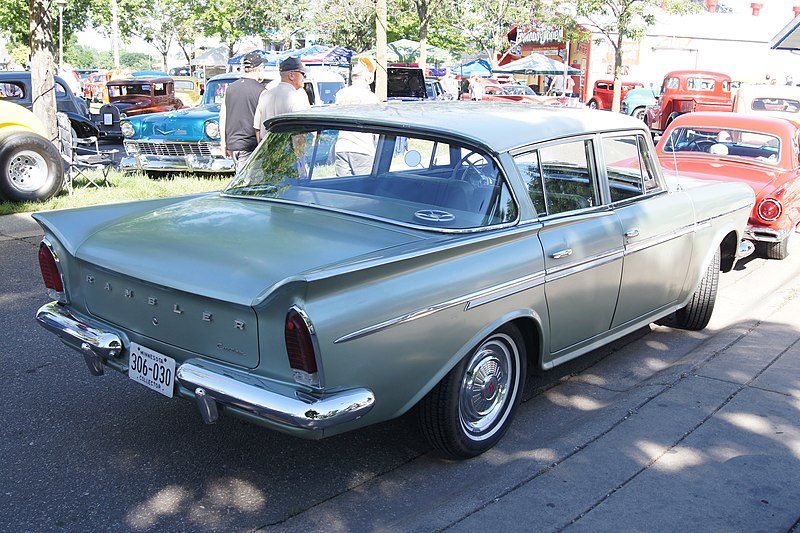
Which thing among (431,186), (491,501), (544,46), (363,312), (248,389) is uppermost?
(544,46)

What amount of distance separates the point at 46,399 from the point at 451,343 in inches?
91.8

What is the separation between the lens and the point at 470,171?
4.01 metres

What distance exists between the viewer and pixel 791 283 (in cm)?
753

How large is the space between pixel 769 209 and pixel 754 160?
2.89 feet

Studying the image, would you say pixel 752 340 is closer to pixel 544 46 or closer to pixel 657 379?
pixel 657 379

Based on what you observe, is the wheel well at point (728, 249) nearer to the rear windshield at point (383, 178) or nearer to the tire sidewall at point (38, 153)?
the rear windshield at point (383, 178)

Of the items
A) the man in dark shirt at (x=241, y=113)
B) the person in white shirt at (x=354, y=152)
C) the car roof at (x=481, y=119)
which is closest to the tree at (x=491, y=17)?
the man in dark shirt at (x=241, y=113)

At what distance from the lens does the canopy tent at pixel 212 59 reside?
138 ft

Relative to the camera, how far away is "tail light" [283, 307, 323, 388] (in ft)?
9.62

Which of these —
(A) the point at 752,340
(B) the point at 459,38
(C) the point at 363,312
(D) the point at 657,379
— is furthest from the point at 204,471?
(B) the point at 459,38

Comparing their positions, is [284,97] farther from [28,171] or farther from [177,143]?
[177,143]

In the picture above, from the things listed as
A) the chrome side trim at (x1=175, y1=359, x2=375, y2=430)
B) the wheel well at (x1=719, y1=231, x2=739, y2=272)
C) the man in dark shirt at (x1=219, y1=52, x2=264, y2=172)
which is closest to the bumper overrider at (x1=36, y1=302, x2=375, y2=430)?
the chrome side trim at (x1=175, y1=359, x2=375, y2=430)

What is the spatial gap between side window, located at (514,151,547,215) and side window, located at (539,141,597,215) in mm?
37

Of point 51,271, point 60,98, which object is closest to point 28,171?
point 51,271
